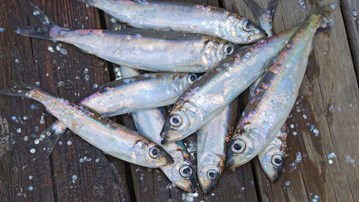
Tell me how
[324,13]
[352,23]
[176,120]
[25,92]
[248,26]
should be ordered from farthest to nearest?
[352,23] → [324,13] → [248,26] → [25,92] → [176,120]

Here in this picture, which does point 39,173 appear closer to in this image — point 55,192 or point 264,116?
point 55,192

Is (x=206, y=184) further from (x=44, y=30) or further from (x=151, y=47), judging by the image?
(x=44, y=30)

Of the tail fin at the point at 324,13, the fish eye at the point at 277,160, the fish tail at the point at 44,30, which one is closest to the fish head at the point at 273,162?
the fish eye at the point at 277,160

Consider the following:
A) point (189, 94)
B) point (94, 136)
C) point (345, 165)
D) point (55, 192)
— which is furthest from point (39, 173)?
point (345, 165)

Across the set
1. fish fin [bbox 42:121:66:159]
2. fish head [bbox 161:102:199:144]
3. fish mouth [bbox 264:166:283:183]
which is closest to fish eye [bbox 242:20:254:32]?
fish head [bbox 161:102:199:144]

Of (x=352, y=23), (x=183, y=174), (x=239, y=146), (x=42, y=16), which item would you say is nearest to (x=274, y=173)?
(x=239, y=146)

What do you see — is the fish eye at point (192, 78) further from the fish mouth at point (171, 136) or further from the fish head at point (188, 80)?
the fish mouth at point (171, 136)

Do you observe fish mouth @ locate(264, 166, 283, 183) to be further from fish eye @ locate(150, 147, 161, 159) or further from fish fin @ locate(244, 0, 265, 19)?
fish fin @ locate(244, 0, 265, 19)
